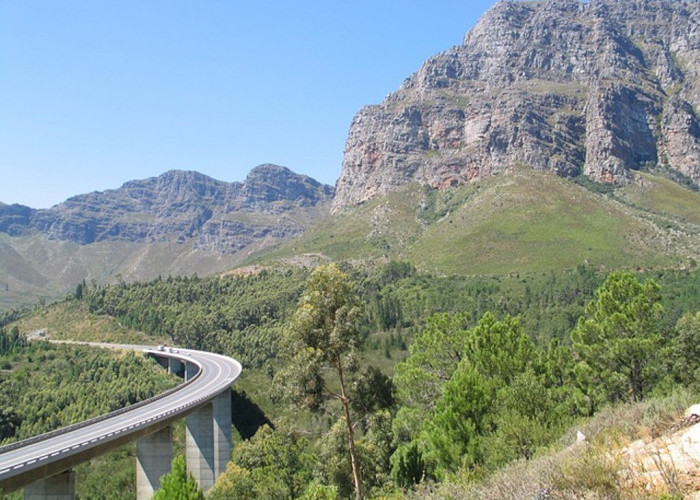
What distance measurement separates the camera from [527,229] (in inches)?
5699

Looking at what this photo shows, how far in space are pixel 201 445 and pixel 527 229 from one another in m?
107

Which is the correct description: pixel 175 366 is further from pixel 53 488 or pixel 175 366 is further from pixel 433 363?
pixel 433 363

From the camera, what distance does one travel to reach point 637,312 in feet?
Answer: 87.0

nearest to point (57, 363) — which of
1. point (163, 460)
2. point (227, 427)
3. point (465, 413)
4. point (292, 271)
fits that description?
point (227, 427)

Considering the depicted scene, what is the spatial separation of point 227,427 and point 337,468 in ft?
138

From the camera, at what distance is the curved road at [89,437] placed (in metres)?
31.1

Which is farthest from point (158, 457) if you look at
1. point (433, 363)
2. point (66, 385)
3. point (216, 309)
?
point (216, 309)

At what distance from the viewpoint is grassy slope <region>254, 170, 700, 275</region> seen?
13288cm

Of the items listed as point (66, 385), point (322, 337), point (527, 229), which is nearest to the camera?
point (322, 337)

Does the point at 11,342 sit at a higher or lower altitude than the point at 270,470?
higher

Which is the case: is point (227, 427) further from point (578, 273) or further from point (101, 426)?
point (578, 273)

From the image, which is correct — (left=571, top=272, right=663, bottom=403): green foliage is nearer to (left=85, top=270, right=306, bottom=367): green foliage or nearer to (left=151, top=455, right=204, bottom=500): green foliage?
(left=151, top=455, right=204, bottom=500): green foliage

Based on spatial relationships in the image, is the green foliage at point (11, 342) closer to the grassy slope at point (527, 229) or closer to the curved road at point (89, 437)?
the curved road at point (89, 437)

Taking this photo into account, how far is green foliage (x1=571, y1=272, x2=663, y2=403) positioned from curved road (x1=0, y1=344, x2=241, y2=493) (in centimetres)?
2718
